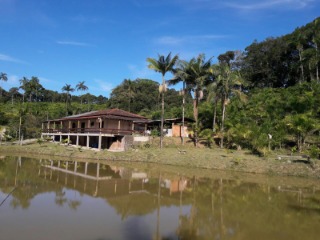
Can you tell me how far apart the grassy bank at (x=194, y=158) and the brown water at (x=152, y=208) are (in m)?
3.22

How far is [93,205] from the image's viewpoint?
34.3 feet

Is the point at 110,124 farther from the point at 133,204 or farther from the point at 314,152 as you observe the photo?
the point at 133,204

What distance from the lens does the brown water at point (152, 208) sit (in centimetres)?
779

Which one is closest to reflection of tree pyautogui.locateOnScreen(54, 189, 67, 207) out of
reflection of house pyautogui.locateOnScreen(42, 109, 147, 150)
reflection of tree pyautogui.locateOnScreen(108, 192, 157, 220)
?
reflection of tree pyautogui.locateOnScreen(108, 192, 157, 220)

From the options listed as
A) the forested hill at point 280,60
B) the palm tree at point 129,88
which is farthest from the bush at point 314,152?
the palm tree at point 129,88

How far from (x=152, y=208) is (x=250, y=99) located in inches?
1227

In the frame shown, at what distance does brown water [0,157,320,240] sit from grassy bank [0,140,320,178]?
3.22 m

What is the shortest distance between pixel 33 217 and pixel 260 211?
7.70 metres

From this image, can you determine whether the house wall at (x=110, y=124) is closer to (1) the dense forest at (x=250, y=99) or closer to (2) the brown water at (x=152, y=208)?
(1) the dense forest at (x=250, y=99)

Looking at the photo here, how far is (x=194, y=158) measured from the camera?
24484 mm

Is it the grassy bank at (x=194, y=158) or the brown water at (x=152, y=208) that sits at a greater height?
the grassy bank at (x=194, y=158)

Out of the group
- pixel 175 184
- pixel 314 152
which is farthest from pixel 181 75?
pixel 175 184

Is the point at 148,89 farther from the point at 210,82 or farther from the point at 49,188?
the point at 49,188

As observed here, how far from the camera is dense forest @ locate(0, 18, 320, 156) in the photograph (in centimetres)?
2630
